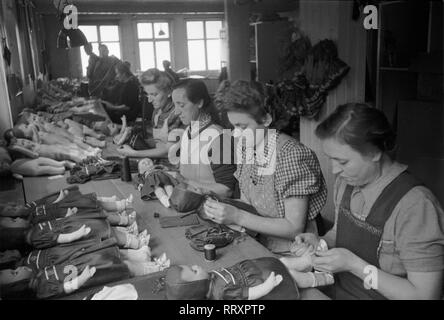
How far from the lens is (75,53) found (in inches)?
142

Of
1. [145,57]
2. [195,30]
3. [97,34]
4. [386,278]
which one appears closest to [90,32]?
[97,34]

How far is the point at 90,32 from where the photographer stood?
3.20 meters

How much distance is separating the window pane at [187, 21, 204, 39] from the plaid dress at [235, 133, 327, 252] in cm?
169

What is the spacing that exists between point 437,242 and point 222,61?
382 cm

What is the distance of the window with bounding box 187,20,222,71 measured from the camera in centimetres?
337

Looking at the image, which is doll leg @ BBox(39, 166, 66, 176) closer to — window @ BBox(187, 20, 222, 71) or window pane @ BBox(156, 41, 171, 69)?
window @ BBox(187, 20, 222, 71)

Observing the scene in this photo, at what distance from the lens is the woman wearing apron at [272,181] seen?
1.66 metres

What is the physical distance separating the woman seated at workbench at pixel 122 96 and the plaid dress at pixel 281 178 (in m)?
3.08

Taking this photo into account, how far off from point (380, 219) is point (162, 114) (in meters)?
2.42

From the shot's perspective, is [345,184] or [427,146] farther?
[427,146]

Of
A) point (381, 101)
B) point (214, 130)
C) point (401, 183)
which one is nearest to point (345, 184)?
point (401, 183)

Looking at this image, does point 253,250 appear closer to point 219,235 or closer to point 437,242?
point 219,235

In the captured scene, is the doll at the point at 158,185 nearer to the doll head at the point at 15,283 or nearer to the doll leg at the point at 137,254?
the doll leg at the point at 137,254

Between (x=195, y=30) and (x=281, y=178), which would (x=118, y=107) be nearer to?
(x=195, y=30)
